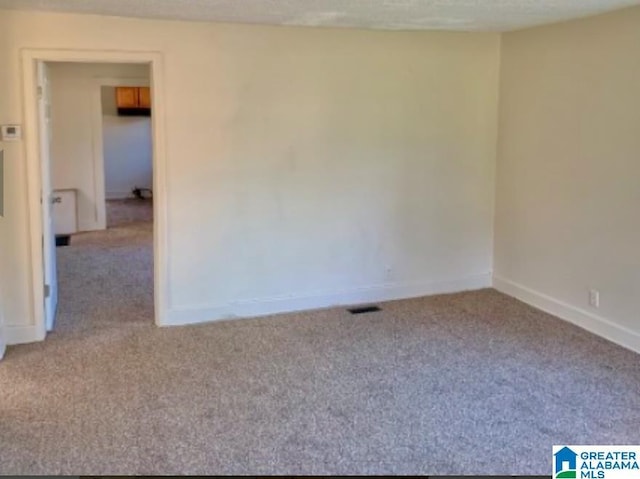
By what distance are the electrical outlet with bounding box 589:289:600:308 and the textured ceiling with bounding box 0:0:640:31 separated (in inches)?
76.6

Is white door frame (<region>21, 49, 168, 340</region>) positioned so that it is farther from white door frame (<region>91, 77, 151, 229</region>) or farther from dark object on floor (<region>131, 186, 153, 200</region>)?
dark object on floor (<region>131, 186, 153, 200</region>)

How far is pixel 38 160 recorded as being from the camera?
4.38 meters

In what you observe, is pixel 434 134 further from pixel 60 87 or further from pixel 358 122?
pixel 60 87

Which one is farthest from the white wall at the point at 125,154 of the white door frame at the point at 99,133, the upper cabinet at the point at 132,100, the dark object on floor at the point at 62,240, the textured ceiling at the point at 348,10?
the textured ceiling at the point at 348,10

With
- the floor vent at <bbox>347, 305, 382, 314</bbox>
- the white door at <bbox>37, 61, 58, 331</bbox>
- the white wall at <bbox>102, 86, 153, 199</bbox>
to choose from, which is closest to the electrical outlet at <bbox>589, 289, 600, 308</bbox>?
the floor vent at <bbox>347, 305, 382, 314</bbox>

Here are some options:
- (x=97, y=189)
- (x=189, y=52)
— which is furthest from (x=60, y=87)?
(x=189, y=52)

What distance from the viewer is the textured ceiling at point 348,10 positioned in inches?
152

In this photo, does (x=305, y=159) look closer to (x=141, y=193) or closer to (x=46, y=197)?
(x=46, y=197)

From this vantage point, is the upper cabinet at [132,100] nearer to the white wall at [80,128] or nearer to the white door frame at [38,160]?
the white wall at [80,128]

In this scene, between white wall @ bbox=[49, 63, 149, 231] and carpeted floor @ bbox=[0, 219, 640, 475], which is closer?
carpeted floor @ bbox=[0, 219, 640, 475]

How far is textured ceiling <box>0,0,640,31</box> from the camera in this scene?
385 centimetres

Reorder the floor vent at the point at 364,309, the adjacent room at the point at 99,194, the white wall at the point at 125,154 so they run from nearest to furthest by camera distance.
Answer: the floor vent at the point at 364,309
the adjacent room at the point at 99,194
the white wall at the point at 125,154

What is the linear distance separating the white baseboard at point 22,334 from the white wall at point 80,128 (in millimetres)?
4247

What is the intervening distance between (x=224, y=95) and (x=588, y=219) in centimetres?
282
